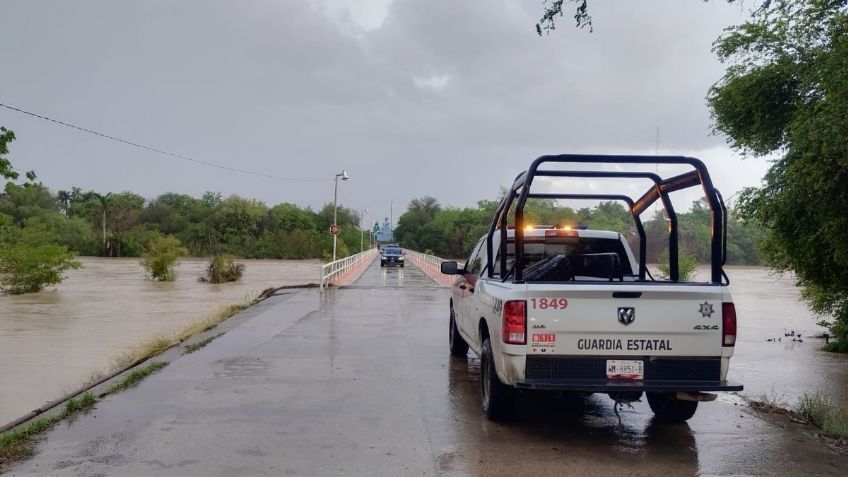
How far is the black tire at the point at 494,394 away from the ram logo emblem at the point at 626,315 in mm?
1227

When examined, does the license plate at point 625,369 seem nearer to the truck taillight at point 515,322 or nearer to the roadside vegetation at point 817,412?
the truck taillight at point 515,322

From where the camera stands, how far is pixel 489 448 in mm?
5621

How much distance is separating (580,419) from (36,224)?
1232 inches

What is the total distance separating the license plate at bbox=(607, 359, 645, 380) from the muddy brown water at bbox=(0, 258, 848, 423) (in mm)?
3152

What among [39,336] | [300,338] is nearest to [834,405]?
[300,338]

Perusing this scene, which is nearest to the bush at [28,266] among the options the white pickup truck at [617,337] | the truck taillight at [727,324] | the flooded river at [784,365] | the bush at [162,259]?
the bush at [162,259]

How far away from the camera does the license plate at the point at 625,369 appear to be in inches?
221

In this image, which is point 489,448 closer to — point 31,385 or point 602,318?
point 602,318

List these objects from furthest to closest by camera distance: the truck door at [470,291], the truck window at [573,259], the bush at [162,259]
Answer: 1. the bush at [162,259]
2. the truck door at [470,291]
3. the truck window at [573,259]

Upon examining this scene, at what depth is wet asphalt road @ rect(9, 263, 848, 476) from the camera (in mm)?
5145

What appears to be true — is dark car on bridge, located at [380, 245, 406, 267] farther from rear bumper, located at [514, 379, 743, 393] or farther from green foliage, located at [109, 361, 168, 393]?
rear bumper, located at [514, 379, 743, 393]

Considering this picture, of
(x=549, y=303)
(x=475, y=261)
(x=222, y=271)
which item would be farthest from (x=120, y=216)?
(x=549, y=303)

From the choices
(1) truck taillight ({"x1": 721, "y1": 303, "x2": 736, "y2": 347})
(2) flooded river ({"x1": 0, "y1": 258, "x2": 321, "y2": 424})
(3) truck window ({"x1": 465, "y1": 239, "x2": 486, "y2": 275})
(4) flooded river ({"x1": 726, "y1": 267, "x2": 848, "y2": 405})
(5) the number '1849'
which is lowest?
(2) flooded river ({"x1": 0, "y1": 258, "x2": 321, "y2": 424})

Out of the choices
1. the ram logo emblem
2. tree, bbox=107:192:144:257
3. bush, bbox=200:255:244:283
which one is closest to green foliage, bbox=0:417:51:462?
the ram logo emblem
